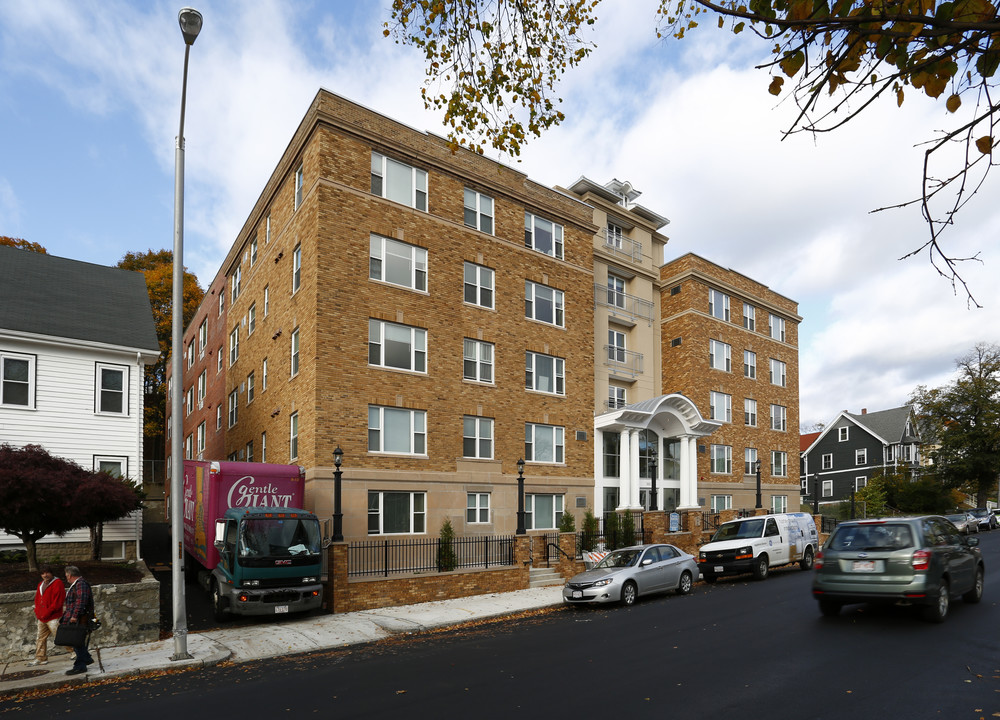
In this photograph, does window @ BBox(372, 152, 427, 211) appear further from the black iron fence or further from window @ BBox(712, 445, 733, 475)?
window @ BBox(712, 445, 733, 475)

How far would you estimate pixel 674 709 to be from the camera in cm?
829

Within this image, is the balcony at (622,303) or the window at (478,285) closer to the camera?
the window at (478,285)

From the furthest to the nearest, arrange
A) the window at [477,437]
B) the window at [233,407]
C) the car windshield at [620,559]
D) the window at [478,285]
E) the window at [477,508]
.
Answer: the window at [233,407] < the window at [478,285] < the window at [477,437] < the window at [477,508] < the car windshield at [620,559]

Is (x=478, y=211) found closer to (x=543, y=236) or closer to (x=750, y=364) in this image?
(x=543, y=236)

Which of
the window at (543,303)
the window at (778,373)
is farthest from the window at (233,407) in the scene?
the window at (778,373)

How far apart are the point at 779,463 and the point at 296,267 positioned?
1187 inches

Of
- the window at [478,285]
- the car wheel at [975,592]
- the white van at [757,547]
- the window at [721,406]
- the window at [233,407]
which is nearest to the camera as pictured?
the car wheel at [975,592]

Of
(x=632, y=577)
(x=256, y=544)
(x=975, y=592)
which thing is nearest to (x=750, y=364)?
(x=632, y=577)

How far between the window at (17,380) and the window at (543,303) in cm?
1631

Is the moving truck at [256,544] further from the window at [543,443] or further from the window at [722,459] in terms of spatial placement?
the window at [722,459]

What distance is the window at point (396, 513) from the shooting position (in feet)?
75.4

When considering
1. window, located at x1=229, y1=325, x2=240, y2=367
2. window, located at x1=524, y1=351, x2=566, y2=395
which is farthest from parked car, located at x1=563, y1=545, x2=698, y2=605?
window, located at x1=229, y1=325, x2=240, y2=367

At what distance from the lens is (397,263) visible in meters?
24.9

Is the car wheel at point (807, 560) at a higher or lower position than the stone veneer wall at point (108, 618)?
lower
